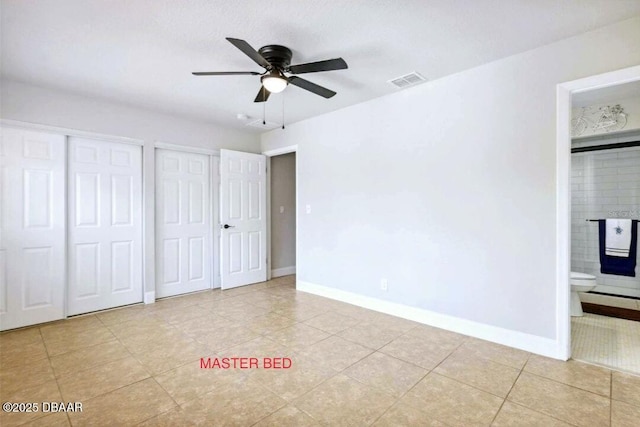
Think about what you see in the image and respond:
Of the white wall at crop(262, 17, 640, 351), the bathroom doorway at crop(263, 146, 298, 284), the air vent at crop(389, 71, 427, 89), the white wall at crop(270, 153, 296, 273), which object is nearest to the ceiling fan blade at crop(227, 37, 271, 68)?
the air vent at crop(389, 71, 427, 89)

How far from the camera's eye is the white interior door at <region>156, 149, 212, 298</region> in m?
4.20

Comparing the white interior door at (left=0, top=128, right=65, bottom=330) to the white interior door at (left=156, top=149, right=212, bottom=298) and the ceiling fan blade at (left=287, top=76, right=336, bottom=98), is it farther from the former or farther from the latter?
the ceiling fan blade at (left=287, top=76, right=336, bottom=98)

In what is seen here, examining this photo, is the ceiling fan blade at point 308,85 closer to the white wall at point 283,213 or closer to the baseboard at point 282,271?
the white wall at point 283,213

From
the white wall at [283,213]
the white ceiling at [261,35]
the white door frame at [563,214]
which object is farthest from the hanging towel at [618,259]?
the white wall at [283,213]

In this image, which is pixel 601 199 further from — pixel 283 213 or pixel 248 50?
pixel 248 50

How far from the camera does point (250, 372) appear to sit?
2.27 meters

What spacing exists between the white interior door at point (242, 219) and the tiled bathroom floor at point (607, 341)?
405 cm

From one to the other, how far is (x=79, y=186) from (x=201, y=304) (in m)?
2.00

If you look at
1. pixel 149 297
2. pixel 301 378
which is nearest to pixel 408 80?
pixel 301 378

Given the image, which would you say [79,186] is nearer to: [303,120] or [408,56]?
[303,120]

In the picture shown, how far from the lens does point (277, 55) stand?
242 cm

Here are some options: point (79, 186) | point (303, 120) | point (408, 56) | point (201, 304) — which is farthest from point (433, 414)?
point (79, 186)

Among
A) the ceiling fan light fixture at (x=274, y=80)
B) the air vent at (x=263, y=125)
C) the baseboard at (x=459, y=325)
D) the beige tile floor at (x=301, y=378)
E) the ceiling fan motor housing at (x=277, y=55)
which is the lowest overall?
the beige tile floor at (x=301, y=378)

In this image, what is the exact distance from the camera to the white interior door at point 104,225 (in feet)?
11.6
